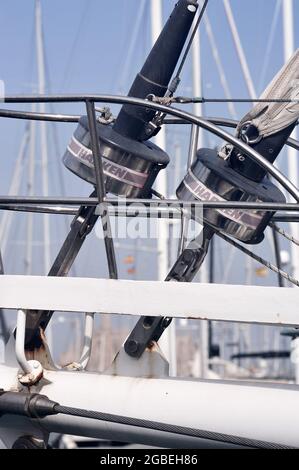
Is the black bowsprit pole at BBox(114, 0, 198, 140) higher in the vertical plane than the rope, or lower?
higher

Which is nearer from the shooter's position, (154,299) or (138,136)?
(154,299)

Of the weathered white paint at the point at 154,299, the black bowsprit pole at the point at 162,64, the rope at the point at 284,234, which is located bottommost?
the weathered white paint at the point at 154,299

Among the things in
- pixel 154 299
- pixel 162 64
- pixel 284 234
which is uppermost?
pixel 162 64

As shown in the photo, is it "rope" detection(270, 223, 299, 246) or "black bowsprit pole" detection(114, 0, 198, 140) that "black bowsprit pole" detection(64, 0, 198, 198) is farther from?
"rope" detection(270, 223, 299, 246)

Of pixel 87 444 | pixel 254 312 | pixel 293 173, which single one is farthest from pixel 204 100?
pixel 87 444

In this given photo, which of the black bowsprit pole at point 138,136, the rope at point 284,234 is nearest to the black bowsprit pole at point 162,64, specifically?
the black bowsprit pole at point 138,136

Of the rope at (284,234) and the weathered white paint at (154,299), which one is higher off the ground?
the rope at (284,234)

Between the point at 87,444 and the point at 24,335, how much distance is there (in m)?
14.5

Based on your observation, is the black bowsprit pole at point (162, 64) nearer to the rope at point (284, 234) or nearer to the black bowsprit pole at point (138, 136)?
the black bowsprit pole at point (138, 136)

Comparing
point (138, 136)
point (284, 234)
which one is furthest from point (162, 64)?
point (284, 234)

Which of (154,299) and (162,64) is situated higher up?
(162,64)

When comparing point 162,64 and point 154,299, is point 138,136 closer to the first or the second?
point 162,64

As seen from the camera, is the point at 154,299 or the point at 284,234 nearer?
the point at 154,299

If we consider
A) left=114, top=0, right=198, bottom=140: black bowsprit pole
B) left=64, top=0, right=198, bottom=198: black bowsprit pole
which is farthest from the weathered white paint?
left=114, top=0, right=198, bottom=140: black bowsprit pole
